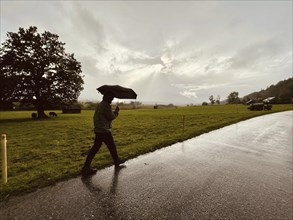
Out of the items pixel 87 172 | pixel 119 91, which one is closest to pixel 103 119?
pixel 119 91

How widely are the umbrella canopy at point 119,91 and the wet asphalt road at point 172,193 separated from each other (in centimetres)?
240

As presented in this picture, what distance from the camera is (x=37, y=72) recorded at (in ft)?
98.7

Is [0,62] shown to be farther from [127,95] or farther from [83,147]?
[127,95]

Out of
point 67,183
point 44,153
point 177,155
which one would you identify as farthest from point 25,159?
point 177,155

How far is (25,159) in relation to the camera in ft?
24.0

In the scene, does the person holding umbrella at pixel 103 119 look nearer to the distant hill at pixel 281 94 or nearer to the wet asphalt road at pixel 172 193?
the wet asphalt road at pixel 172 193

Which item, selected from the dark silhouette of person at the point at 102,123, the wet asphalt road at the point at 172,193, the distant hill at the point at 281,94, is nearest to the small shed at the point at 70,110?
the wet asphalt road at the point at 172,193

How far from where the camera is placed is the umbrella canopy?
5.67 m

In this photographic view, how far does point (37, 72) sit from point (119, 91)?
98.3 ft

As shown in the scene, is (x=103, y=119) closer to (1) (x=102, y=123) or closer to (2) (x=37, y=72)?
(1) (x=102, y=123)

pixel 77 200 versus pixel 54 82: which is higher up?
pixel 54 82

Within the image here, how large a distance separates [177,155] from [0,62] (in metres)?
31.8

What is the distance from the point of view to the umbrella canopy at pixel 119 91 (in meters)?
5.67

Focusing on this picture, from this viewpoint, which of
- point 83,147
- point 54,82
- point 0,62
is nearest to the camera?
point 83,147
